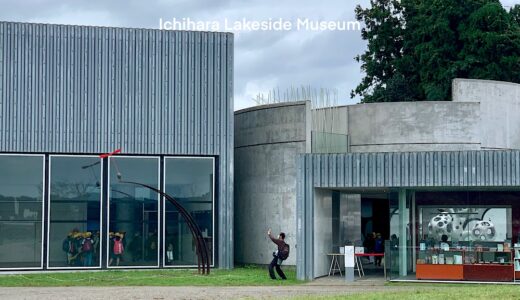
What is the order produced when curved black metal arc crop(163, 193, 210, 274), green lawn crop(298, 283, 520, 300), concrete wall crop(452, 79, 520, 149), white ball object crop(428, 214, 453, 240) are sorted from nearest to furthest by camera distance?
1. green lawn crop(298, 283, 520, 300)
2. white ball object crop(428, 214, 453, 240)
3. curved black metal arc crop(163, 193, 210, 274)
4. concrete wall crop(452, 79, 520, 149)

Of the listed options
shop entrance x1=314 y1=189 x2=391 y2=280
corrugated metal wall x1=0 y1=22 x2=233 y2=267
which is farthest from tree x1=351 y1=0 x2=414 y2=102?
corrugated metal wall x1=0 y1=22 x2=233 y2=267

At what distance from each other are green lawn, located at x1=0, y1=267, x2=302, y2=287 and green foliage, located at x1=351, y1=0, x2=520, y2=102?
80.4ft

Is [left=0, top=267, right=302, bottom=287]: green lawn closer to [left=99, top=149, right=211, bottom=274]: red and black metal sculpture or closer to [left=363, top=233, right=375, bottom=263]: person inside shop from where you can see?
[left=99, top=149, right=211, bottom=274]: red and black metal sculpture

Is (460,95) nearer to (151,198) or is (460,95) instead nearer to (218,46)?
(218,46)

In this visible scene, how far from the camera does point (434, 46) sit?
6222 centimetres

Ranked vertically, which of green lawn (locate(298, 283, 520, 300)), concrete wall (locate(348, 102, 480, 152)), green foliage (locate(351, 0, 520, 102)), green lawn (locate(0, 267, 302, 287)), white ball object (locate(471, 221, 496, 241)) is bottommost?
green lawn (locate(0, 267, 302, 287))

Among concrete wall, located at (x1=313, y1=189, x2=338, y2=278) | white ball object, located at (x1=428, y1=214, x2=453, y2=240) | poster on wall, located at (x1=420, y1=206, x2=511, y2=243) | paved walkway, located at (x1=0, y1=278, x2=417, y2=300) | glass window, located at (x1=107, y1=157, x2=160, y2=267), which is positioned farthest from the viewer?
glass window, located at (x1=107, y1=157, x2=160, y2=267)

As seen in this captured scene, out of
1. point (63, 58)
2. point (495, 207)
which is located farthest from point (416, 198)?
point (63, 58)

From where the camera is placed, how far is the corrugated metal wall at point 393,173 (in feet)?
114

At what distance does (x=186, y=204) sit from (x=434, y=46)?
25.8 metres

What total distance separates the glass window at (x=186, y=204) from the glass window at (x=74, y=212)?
275cm

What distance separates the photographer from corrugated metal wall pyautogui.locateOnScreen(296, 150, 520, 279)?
114ft

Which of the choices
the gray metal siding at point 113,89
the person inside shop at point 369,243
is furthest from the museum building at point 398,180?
the gray metal siding at point 113,89

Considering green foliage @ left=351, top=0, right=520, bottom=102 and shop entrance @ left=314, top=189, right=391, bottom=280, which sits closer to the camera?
shop entrance @ left=314, top=189, right=391, bottom=280
